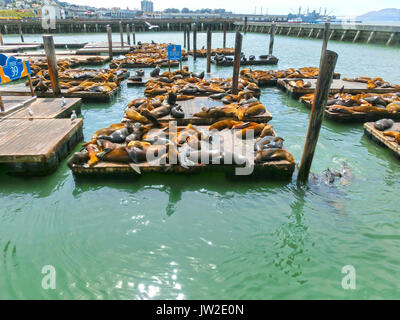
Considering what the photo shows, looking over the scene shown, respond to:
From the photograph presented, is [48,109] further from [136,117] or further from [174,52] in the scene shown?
[174,52]

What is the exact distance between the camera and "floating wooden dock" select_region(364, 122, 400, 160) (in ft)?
23.8

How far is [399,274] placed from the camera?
3988 millimetres

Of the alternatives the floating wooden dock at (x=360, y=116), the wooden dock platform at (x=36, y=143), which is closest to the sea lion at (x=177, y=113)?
the wooden dock platform at (x=36, y=143)

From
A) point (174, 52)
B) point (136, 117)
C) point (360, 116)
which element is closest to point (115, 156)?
point (136, 117)

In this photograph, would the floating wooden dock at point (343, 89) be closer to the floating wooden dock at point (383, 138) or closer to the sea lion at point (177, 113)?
the floating wooden dock at point (383, 138)

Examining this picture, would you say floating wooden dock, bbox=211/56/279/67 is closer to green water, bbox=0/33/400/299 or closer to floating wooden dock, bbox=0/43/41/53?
green water, bbox=0/33/400/299

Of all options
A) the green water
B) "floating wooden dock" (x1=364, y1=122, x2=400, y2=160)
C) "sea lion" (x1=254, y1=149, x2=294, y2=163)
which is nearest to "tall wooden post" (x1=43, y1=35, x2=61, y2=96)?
the green water

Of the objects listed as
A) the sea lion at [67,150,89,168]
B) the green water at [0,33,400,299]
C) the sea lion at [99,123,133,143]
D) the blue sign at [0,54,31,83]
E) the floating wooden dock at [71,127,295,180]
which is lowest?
the green water at [0,33,400,299]

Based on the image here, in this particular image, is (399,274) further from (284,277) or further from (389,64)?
(389,64)

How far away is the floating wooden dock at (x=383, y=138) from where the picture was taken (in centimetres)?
725

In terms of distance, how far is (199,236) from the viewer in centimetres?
470

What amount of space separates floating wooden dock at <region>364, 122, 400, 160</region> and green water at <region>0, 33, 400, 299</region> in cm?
40

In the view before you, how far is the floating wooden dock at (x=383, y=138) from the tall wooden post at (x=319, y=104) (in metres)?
3.11
